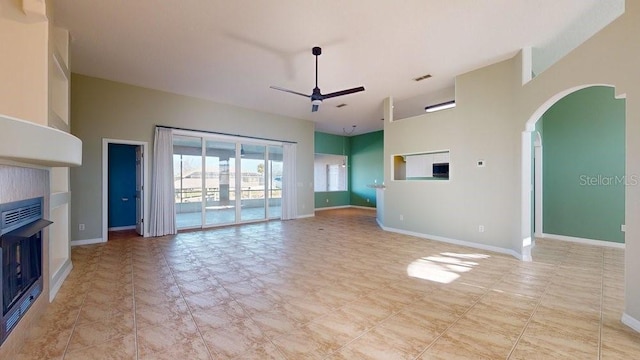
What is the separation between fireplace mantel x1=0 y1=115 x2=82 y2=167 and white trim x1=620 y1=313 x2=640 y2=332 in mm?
4433

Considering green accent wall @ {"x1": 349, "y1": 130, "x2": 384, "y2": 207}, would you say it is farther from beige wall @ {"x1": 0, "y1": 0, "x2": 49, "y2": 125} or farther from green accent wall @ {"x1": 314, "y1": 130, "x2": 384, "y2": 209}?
beige wall @ {"x1": 0, "y1": 0, "x2": 49, "y2": 125}

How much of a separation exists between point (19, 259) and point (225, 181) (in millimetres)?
5034

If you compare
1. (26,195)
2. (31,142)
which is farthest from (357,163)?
(31,142)

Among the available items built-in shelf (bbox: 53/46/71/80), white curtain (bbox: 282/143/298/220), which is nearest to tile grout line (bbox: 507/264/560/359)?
built-in shelf (bbox: 53/46/71/80)

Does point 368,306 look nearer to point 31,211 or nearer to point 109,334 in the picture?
point 109,334

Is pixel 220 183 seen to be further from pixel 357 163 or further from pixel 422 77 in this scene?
pixel 357 163

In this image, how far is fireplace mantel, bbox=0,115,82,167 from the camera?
1280 millimetres

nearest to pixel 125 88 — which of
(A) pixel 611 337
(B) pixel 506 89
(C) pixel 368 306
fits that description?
(C) pixel 368 306

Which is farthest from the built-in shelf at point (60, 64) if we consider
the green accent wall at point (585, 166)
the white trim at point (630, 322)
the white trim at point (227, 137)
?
the green accent wall at point (585, 166)

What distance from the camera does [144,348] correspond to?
1926 millimetres

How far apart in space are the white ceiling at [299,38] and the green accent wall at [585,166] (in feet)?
7.61

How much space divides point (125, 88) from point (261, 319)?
5.68m

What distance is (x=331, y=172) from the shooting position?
11672 millimetres

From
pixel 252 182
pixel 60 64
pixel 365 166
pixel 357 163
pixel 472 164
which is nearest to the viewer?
pixel 60 64
